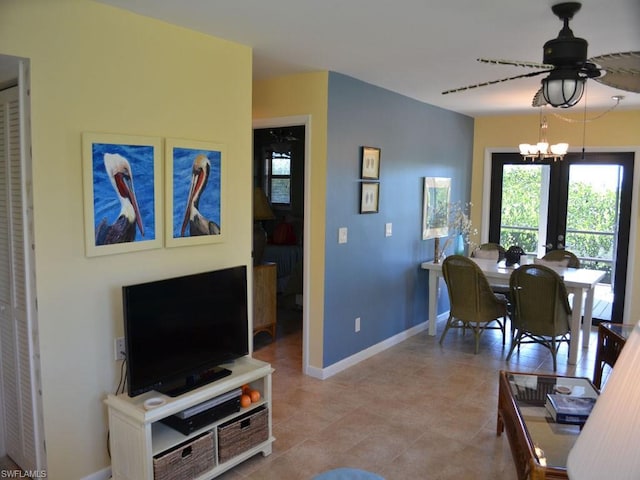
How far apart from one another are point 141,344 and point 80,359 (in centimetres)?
34

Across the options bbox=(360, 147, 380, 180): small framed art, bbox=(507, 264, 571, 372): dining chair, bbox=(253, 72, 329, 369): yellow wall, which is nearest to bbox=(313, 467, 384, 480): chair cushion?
bbox=(253, 72, 329, 369): yellow wall

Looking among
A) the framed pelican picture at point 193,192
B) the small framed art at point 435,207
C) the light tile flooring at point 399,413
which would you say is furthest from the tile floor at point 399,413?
the framed pelican picture at point 193,192

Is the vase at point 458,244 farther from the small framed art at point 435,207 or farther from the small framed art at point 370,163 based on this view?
the small framed art at point 370,163

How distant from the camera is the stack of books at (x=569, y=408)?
104 inches

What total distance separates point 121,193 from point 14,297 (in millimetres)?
761

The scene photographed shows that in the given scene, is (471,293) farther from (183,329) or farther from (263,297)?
(183,329)

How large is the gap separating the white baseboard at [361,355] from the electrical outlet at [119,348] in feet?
6.24

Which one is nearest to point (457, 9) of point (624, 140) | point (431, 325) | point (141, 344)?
point (141, 344)

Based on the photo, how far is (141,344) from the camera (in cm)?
255

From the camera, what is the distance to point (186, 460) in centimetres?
258

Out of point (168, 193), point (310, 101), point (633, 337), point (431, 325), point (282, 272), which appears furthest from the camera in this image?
point (282, 272)

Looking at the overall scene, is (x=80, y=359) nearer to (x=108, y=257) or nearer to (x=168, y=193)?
(x=108, y=257)

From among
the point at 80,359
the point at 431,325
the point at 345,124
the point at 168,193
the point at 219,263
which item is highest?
the point at 345,124

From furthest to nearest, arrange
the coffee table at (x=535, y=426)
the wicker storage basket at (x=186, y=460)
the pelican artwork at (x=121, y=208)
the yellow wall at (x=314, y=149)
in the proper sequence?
the yellow wall at (x=314, y=149), the pelican artwork at (x=121, y=208), the wicker storage basket at (x=186, y=460), the coffee table at (x=535, y=426)
